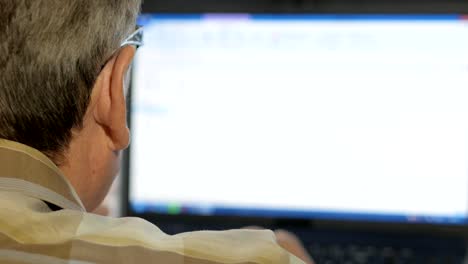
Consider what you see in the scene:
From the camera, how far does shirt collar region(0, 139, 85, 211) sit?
496mm

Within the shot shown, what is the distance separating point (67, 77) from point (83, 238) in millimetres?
128

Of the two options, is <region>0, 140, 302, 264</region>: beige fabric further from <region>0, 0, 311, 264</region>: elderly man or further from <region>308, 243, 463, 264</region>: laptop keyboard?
<region>308, 243, 463, 264</region>: laptop keyboard

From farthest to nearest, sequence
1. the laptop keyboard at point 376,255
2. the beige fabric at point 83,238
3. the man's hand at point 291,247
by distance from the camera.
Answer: the laptop keyboard at point 376,255 → the man's hand at point 291,247 → the beige fabric at point 83,238

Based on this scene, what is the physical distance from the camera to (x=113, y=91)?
1.77ft

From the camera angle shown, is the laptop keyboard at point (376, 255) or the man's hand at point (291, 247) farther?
the laptop keyboard at point (376, 255)

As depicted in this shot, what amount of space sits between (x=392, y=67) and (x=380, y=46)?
3cm

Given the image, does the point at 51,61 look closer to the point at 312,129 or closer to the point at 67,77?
the point at 67,77

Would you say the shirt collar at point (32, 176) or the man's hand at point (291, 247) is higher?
the shirt collar at point (32, 176)

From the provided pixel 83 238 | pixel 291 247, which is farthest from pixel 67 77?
pixel 291 247

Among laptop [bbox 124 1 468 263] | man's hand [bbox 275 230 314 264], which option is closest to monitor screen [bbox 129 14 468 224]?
laptop [bbox 124 1 468 263]

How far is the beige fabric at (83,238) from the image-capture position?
1.47 ft

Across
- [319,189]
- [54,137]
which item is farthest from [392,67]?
[54,137]

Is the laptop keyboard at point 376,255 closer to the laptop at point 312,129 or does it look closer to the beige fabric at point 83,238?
the laptop at point 312,129

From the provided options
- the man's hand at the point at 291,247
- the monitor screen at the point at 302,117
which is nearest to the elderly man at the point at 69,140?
the man's hand at the point at 291,247
